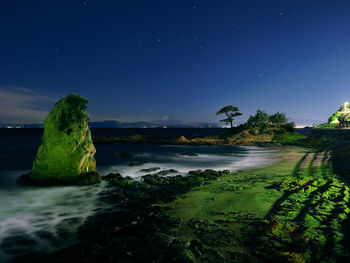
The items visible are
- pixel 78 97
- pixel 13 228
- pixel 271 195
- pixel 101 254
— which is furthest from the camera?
pixel 78 97

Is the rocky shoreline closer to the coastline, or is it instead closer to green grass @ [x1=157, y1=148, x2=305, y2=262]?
the coastline

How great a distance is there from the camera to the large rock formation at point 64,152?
323 inches

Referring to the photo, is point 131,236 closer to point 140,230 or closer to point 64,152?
point 140,230

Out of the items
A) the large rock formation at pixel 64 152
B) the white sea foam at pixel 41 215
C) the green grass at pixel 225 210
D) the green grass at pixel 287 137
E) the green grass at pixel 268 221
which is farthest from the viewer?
the green grass at pixel 287 137

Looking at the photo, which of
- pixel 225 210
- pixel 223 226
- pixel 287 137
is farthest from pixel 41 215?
pixel 287 137

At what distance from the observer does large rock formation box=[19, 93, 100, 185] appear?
26.9ft

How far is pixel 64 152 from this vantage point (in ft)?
27.0

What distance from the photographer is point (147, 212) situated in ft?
17.0

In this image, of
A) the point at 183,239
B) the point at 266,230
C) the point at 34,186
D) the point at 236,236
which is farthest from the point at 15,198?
the point at 266,230

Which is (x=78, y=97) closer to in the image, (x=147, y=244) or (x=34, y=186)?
(x=34, y=186)

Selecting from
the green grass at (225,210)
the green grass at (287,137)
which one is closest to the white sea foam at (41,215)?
the green grass at (225,210)

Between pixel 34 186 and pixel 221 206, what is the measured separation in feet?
26.0

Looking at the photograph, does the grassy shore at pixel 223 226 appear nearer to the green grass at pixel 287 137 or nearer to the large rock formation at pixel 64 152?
the large rock formation at pixel 64 152

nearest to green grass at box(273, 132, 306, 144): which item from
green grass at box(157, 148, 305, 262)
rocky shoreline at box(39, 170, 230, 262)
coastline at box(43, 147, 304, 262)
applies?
green grass at box(157, 148, 305, 262)
